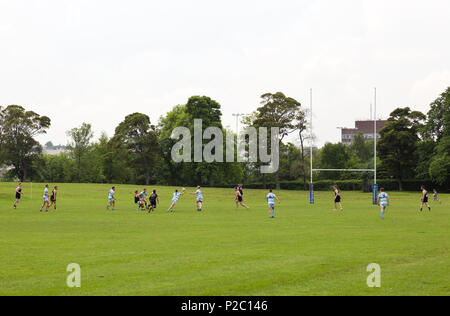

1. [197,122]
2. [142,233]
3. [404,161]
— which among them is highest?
[197,122]

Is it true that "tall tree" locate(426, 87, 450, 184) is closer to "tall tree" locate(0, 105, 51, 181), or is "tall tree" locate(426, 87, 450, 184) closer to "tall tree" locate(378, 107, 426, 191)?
"tall tree" locate(378, 107, 426, 191)

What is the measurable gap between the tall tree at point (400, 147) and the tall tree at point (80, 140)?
59.0 meters

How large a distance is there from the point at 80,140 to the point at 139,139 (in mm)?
21775

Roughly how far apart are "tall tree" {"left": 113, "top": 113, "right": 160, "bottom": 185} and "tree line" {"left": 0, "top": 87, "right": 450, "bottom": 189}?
0.59ft

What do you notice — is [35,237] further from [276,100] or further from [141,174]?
[141,174]

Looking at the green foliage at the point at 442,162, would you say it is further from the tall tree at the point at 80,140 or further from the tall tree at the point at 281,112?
the tall tree at the point at 80,140

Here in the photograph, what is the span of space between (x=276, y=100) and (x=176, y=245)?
69.5 metres

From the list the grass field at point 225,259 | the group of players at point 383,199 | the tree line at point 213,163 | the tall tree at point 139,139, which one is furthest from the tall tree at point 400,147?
the grass field at point 225,259

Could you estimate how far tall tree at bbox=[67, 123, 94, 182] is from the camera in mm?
108188

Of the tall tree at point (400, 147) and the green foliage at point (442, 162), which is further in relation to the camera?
the tall tree at point (400, 147)

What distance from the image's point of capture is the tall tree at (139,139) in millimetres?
94312

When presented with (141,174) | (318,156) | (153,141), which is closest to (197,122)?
(153,141)
